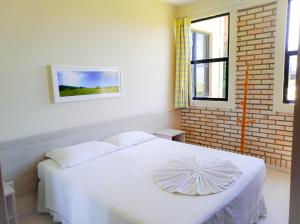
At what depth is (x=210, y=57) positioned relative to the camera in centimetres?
389

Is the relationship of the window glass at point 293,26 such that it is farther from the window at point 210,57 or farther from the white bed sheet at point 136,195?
the white bed sheet at point 136,195

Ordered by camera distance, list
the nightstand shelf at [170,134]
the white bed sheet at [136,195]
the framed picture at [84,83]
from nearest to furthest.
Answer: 1. the white bed sheet at [136,195]
2. the framed picture at [84,83]
3. the nightstand shelf at [170,134]

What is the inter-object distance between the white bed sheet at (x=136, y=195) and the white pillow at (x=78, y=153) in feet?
0.21

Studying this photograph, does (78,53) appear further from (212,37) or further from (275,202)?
(275,202)

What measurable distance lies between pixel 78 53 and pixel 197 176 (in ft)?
6.57

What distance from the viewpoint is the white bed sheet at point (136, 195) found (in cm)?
152

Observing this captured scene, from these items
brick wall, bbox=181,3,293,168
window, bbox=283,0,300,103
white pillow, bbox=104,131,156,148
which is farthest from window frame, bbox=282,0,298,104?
white pillow, bbox=104,131,156,148

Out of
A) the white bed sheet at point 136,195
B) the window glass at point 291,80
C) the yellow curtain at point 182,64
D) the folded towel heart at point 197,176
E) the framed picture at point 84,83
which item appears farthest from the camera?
the yellow curtain at point 182,64

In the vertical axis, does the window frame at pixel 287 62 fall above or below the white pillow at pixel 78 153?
above

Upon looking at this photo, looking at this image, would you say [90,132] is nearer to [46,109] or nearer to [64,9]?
[46,109]

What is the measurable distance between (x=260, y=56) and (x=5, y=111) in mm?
3285

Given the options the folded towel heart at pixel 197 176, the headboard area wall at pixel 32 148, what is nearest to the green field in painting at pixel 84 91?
the headboard area wall at pixel 32 148

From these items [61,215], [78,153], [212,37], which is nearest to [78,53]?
[78,153]

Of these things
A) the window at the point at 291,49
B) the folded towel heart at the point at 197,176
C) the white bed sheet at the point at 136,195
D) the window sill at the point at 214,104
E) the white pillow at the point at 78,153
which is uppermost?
the window at the point at 291,49
